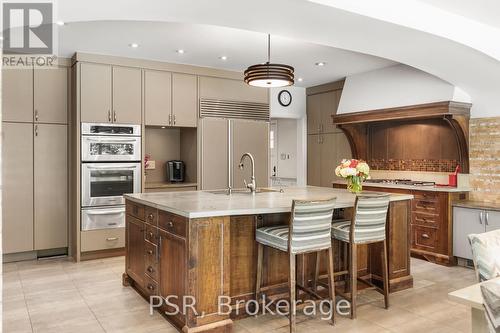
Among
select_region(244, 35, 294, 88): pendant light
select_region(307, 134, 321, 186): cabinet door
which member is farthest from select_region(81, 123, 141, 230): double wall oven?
select_region(307, 134, 321, 186): cabinet door

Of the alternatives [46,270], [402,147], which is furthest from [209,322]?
[402,147]

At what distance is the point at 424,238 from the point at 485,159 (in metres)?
1.24

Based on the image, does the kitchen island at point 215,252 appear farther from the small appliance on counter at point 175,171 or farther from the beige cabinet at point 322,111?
the beige cabinet at point 322,111

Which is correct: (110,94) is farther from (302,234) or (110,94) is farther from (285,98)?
(302,234)

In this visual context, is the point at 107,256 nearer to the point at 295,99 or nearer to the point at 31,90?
the point at 31,90

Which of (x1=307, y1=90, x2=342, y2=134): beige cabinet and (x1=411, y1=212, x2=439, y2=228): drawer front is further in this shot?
(x1=307, y1=90, x2=342, y2=134): beige cabinet

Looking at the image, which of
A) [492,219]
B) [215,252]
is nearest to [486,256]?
[215,252]

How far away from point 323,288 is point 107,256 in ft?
9.82

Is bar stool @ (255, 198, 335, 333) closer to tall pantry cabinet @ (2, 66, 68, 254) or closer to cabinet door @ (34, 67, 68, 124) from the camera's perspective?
tall pantry cabinet @ (2, 66, 68, 254)

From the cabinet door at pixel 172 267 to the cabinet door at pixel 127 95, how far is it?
102 inches

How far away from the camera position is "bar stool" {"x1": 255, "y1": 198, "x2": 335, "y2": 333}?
9.62ft

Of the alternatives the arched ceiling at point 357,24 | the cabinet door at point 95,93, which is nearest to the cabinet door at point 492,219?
the arched ceiling at point 357,24

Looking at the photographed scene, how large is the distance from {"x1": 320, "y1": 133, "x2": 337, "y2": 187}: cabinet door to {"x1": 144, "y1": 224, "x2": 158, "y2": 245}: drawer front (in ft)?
13.7

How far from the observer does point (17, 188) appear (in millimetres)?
5035
